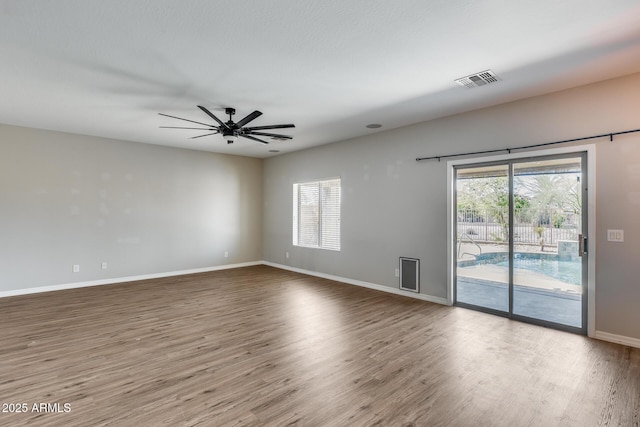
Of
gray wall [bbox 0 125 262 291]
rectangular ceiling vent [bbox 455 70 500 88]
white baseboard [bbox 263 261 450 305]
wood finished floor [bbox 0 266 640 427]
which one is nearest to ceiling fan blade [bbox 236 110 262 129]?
rectangular ceiling vent [bbox 455 70 500 88]

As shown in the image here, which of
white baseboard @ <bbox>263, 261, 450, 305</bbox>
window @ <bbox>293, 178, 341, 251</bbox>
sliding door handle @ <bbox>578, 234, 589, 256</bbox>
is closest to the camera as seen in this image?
sliding door handle @ <bbox>578, 234, 589, 256</bbox>

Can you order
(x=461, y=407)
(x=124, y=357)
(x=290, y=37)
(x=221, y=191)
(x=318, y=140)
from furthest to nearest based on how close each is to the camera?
(x=221, y=191) < (x=318, y=140) < (x=124, y=357) < (x=290, y=37) < (x=461, y=407)

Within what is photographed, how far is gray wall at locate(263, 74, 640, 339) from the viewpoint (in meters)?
3.36

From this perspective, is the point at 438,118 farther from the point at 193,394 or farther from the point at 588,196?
the point at 193,394

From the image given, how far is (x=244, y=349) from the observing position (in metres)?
3.18

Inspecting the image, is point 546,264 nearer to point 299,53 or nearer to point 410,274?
point 410,274

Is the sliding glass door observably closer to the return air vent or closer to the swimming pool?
the swimming pool

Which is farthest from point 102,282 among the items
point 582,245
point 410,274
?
point 582,245

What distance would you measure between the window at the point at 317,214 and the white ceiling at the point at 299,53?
8.01 feet

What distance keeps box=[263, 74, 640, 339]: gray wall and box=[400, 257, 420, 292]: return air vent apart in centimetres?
9

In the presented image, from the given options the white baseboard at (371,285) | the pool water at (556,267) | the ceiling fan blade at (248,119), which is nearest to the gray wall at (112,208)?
the white baseboard at (371,285)

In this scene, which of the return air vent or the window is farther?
the window

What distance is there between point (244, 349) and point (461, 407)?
79.7 inches

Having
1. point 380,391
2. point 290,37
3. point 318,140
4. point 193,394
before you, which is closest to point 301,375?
point 380,391
